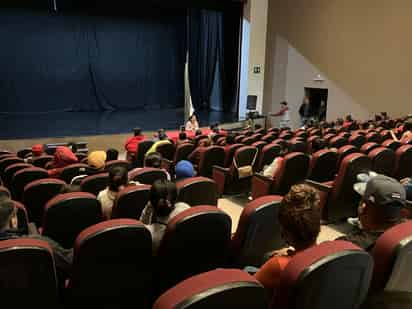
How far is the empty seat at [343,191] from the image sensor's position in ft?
12.3

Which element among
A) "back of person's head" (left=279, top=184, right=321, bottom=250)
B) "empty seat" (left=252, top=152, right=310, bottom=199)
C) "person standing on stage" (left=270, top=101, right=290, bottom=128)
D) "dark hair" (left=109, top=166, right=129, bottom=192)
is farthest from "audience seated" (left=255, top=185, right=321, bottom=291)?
"person standing on stage" (left=270, top=101, right=290, bottom=128)

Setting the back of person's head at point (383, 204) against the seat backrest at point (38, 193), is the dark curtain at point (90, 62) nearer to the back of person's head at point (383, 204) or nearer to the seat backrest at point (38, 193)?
the seat backrest at point (38, 193)

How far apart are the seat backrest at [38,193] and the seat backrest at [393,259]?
104 inches

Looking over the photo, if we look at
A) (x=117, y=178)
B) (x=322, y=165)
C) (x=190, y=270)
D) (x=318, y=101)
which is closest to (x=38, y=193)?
(x=117, y=178)

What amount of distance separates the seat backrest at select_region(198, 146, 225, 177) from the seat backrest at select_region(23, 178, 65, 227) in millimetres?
2175

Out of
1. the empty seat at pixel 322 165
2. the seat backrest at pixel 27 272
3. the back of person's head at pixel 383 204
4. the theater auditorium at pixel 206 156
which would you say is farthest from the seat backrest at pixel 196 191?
the empty seat at pixel 322 165

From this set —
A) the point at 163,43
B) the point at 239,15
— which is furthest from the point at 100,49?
the point at 239,15

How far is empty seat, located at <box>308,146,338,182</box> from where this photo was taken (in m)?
4.38

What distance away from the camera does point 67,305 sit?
198 cm

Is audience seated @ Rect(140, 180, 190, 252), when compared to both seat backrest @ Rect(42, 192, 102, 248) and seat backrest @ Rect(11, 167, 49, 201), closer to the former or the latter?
seat backrest @ Rect(42, 192, 102, 248)

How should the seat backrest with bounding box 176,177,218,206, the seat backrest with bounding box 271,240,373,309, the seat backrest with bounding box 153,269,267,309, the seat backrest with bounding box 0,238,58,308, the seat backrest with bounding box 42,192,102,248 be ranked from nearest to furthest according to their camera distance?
the seat backrest with bounding box 153,269,267,309 → the seat backrest with bounding box 271,240,373,309 → the seat backrest with bounding box 0,238,58,308 → the seat backrest with bounding box 42,192,102,248 → the seat backrest with bounding box 176,177,218,206

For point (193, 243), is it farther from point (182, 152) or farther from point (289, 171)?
point (182, 152)

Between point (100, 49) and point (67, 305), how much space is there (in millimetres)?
15161

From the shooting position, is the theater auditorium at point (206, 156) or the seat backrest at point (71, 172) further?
the seat backrest at point (71, 172)
